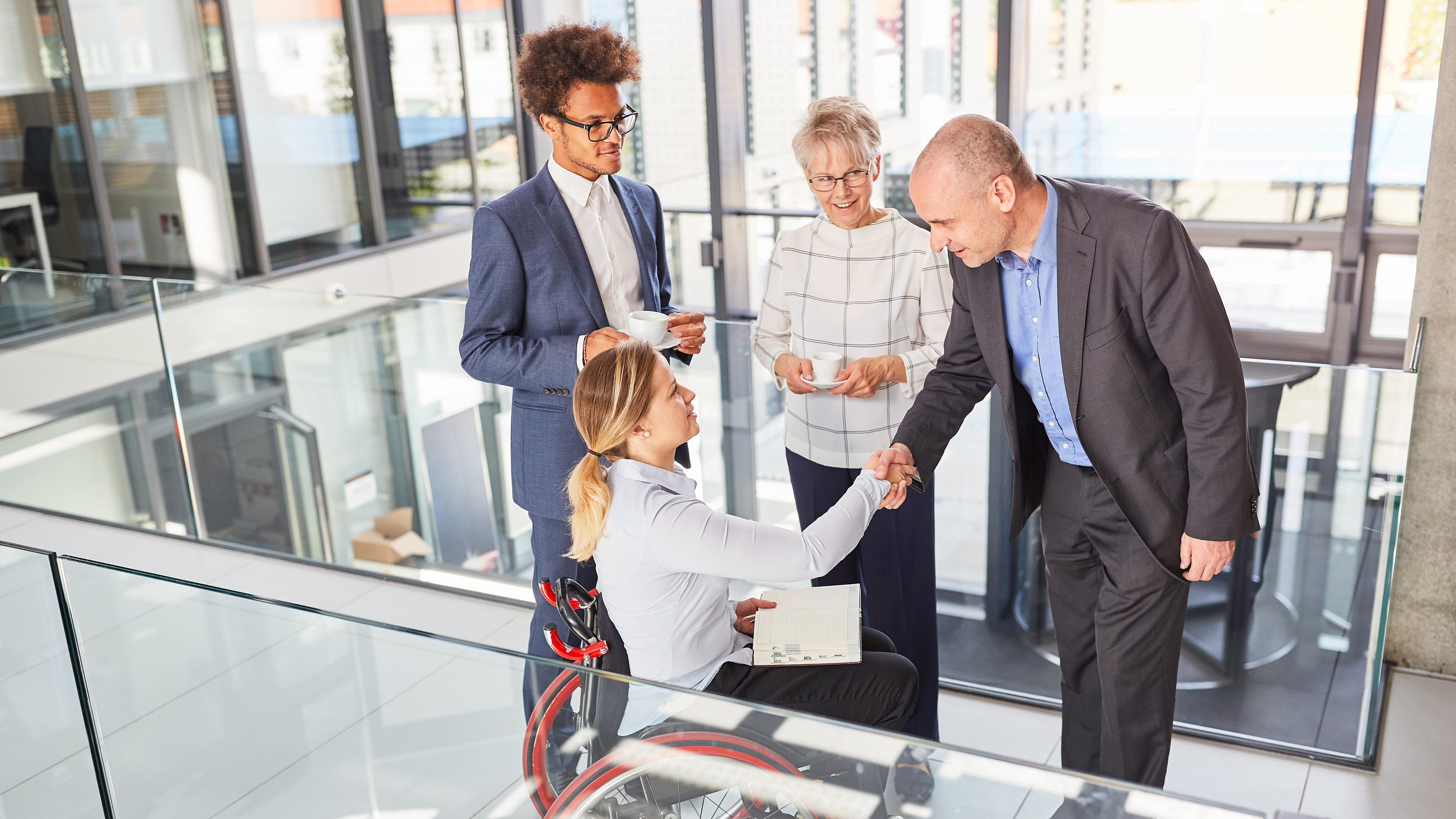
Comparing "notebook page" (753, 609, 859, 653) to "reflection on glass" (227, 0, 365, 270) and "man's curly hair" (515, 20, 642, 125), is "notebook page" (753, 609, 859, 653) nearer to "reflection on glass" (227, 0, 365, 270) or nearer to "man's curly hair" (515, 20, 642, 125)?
"man's curly hair" (515, 20, 642, 125)

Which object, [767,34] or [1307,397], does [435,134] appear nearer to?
[767,34]

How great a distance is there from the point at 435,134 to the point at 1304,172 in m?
5.09

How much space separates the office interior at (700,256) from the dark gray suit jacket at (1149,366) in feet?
3.29

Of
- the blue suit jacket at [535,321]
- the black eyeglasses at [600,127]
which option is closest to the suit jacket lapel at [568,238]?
the blue suit jacket at [535,321]

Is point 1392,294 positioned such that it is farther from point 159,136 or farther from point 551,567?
point 159,136

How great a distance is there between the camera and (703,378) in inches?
149

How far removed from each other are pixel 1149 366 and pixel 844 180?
81 centimetres

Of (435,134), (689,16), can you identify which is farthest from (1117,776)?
(435,134)

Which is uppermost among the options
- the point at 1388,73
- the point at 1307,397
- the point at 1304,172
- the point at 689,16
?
the point at 689,16

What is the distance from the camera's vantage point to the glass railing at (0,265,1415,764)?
293cm

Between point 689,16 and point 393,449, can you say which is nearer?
point 393,449

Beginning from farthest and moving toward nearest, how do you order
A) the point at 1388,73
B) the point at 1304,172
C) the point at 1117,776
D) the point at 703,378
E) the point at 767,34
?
the point at 767,34
the point at 1304,172
the point at 1388,73
the point at 703,378
the point at 1117,776

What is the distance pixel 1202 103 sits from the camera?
535cm

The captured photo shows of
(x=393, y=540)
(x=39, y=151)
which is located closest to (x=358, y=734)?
(x=393, y=540)
